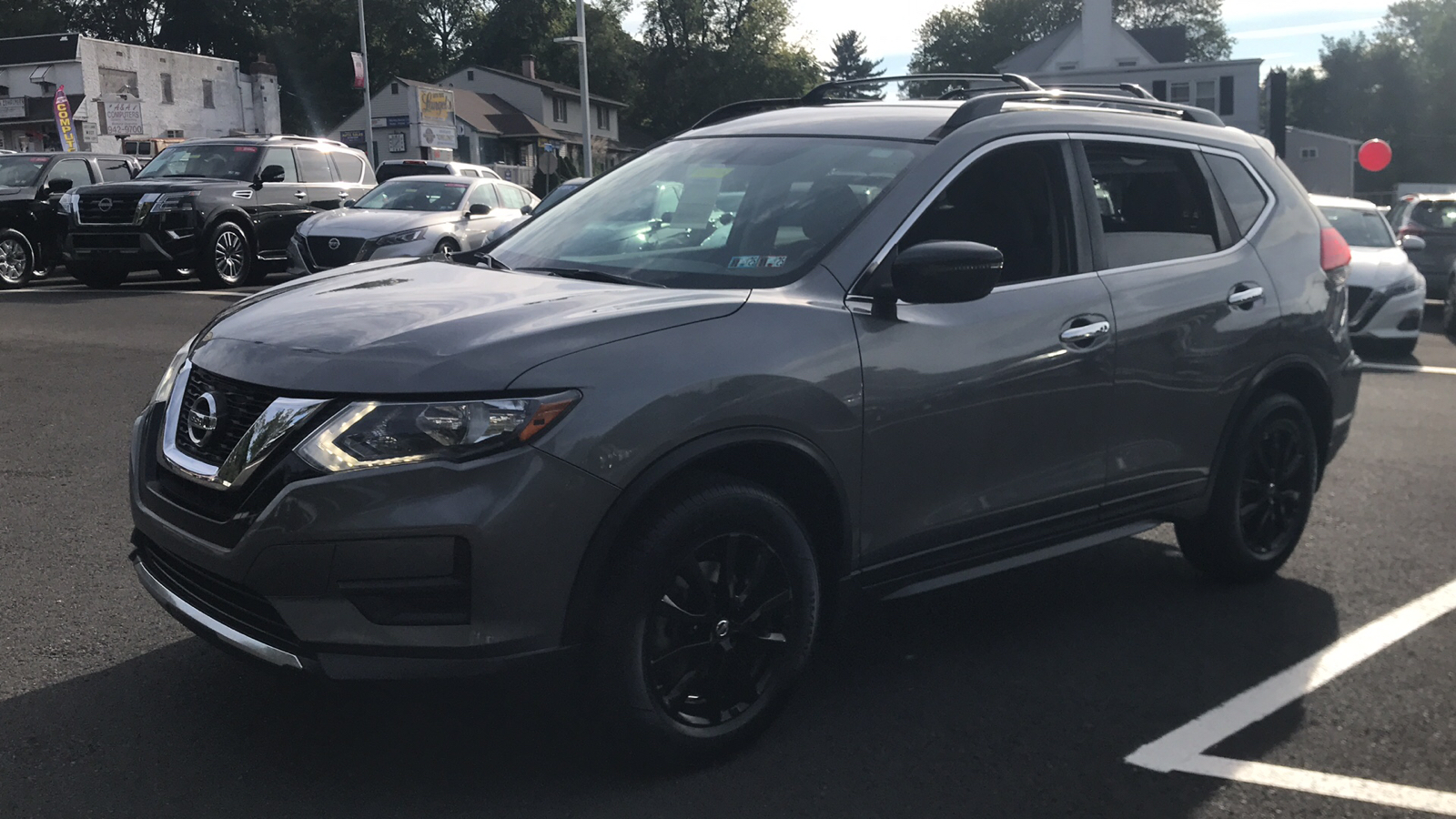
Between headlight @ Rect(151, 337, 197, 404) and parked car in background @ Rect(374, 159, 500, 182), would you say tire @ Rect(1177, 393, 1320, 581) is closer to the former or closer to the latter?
headlight @ Rect(151, 337, 197, 404)

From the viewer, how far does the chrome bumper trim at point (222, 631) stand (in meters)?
3.19

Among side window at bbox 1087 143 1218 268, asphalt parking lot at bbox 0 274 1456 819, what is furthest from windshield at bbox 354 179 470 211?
side window at bbox 1087 143 1218 268

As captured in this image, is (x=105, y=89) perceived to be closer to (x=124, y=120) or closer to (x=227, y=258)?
(x=124, y=120)

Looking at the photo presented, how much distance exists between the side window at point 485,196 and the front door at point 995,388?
1391 cm

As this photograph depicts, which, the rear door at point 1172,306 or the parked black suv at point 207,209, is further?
the parked black suv at point 207,209

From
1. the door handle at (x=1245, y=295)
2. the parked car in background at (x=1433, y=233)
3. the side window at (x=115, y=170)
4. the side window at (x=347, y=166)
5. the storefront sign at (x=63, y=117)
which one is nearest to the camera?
the door handle at (x=1245, y=295)

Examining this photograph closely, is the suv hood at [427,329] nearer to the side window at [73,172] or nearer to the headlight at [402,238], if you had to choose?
the headlight at [402,238]

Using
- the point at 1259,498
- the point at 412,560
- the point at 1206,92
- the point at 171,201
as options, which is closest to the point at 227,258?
the point at 171,201

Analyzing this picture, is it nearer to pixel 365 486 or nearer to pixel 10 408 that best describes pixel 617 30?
pixel 10 408

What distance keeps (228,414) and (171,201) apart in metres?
14.2

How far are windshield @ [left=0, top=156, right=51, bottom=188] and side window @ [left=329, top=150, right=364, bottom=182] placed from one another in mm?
3605

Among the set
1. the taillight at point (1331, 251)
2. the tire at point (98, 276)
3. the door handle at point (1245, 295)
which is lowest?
the tire at point (98, 276)

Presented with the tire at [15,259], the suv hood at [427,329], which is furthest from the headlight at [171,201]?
the suv hood at [427,329]

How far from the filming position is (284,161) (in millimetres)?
18016
